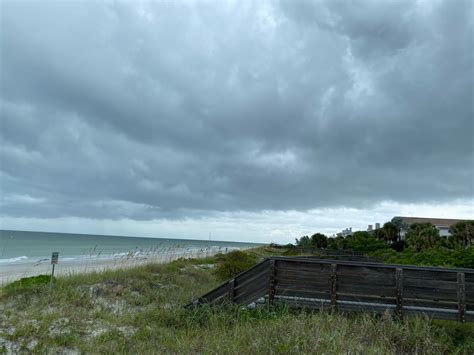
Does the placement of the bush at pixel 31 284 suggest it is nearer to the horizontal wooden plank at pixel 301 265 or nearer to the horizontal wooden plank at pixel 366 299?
the horizontal wooden plank at pixel 301 265

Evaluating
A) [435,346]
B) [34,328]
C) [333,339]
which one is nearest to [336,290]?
[435,346]

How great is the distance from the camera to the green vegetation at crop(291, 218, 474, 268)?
59.6 ft

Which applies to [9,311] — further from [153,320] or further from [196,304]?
[196,304]

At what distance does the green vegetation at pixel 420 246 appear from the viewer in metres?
18.2

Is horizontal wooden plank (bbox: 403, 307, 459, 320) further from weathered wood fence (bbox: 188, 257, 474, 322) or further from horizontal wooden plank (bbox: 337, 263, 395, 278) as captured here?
horizontal wooden plank (bbox: 337, 263, 395, 278)

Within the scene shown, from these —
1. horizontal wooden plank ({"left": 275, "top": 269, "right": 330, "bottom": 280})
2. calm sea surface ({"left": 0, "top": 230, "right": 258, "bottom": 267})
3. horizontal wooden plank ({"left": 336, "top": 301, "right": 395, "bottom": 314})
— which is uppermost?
horizontal wooden plank ({"left": 275, "top": 269, "right": 330, "bottom": 280})

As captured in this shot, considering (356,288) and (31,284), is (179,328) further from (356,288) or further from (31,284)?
(31,284)

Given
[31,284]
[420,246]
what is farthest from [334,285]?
[420,246]

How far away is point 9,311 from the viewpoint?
7.62 metres

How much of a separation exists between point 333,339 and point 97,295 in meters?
6.86

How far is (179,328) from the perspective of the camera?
7.00 meters

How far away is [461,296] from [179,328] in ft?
19.7

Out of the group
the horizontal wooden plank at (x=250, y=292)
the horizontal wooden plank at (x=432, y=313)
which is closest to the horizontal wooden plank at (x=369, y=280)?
the horizontal wooden plank at (x=432, y=313)

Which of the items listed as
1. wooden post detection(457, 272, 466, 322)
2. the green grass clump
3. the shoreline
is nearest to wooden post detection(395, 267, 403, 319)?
wooden post detection(457, 272, 466, 322)
